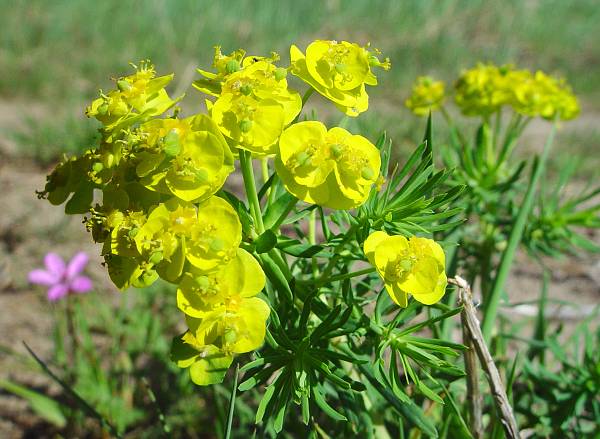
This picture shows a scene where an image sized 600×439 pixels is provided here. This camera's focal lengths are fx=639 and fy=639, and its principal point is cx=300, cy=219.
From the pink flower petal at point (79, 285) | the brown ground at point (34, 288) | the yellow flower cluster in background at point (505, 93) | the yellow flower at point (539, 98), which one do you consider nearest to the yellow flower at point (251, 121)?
the yellow flower cluster in background at point (505, 93)

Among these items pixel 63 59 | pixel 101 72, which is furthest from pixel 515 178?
pixel 63 59

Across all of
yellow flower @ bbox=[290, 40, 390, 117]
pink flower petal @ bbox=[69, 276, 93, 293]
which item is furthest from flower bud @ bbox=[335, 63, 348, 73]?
pink flower petal @ bbox=[69, 276, 93, 293]

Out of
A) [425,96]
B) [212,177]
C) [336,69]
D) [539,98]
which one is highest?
[336,69]

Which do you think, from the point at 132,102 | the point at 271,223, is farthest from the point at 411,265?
the point at 132,102

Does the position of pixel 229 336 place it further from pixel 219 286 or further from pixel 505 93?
pixel 505 93

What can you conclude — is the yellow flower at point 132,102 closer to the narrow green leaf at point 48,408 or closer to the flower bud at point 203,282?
the flower bud at point 203,282

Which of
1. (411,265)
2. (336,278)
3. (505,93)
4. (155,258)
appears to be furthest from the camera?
(505,93)
